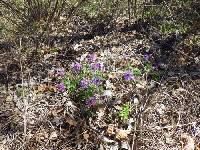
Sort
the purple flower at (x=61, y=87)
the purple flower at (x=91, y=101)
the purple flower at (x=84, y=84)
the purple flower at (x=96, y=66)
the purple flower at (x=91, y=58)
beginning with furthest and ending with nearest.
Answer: the purple flower at (x=91, y=58)
the purple flower at (x=96, y=66)
the purple flower at (x=61, y=87)
the purple flower at (x=84, y=84)
the purple flower at (x=91, y=101)

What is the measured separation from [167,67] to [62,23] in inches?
92.3

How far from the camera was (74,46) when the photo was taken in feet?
21.3

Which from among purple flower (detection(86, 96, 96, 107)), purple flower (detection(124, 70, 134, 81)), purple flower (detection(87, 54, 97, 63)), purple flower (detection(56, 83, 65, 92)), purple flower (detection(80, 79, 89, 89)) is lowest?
purple flower (detection(86, 96, 96, 107))

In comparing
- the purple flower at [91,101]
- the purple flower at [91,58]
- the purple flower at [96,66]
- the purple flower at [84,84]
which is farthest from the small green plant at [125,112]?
the purple flower at [91,58]

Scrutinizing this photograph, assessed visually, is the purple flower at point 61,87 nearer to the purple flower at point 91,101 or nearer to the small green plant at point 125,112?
the purple flower at point 91,101

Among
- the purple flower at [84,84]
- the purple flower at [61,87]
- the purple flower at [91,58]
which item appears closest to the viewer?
the purple flower at [84,84]

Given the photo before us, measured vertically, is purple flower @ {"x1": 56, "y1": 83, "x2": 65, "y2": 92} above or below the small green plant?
above

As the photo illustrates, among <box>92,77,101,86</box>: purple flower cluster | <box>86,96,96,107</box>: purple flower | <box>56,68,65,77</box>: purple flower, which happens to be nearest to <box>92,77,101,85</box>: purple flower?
<box>92,77,101,86</box>: purple flower cluster

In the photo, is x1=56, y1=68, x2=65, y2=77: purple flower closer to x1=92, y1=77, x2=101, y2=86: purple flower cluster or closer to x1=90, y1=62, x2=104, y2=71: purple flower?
x1=90, y1=62, x2=104, y2=71: purple flower

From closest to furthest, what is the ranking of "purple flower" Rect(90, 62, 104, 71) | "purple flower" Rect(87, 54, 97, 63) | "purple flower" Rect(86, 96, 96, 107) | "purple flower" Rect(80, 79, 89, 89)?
"purple flower" Rect(86, 96, 96, 107) → "purple flower" Rect(80, 79, 89, 89) → "purple flower" Rect(90, 62, 104, 71) → "purple flower" Rect(87, 54, 97, 63)

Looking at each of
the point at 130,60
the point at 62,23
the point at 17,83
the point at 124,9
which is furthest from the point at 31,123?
the point at 124,9

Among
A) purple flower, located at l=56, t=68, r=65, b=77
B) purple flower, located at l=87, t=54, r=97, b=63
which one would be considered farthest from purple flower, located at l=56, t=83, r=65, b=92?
purple flower, located at l=87, t=54, r=97, b=63

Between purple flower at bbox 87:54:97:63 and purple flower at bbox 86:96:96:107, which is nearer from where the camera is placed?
purple flower at bbox 86:96:96:107

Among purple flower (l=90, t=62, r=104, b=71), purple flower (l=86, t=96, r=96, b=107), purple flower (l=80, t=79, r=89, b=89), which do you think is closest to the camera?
purple flower (l=86, t=96, r=96, b=107)
